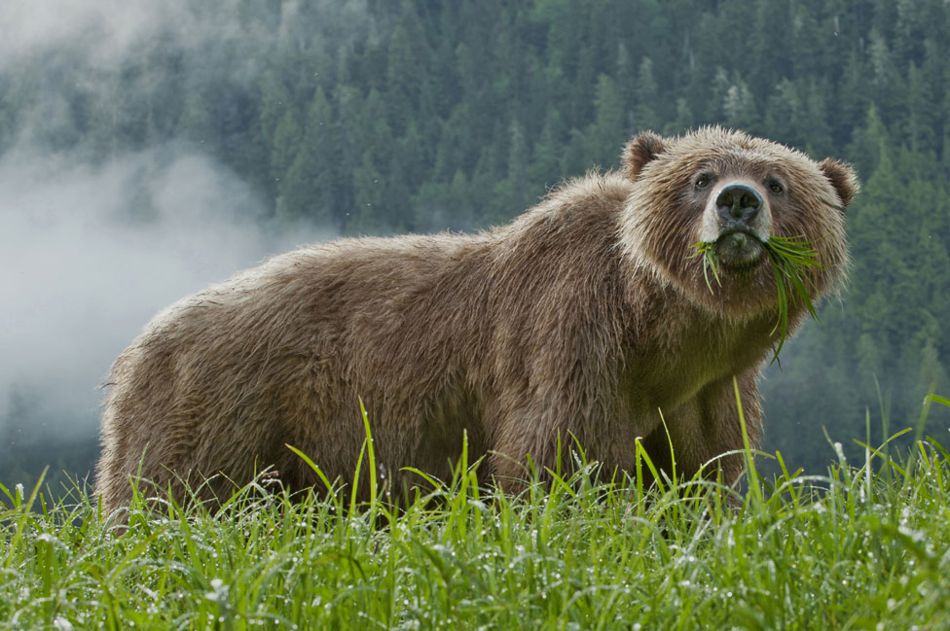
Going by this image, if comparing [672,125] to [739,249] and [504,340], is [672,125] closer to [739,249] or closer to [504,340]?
[504,340]

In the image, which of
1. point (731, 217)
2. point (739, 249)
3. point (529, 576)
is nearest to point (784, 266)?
point (739, 249)

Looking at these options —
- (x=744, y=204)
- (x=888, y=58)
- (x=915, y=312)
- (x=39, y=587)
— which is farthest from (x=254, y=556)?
(x=888, y=58)

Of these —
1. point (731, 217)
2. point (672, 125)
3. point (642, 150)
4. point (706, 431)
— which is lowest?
point (672, 125)

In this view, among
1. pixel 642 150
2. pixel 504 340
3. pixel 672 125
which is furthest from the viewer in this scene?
pixel 672 125

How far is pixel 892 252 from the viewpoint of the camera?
456 feet

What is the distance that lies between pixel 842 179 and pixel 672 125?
491 ft

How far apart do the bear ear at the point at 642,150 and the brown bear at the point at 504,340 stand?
0.03 ft

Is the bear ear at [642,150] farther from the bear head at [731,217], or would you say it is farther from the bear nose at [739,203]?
the bear nose at [739,203]

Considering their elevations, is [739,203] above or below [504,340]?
above

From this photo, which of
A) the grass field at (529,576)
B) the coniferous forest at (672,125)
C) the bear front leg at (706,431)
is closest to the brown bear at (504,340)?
the bear front leg at (706,431)

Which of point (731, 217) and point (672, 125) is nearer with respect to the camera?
point (731, 217)

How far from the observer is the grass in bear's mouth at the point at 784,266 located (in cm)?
525

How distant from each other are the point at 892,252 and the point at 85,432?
362 ft

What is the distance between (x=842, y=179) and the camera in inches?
237
